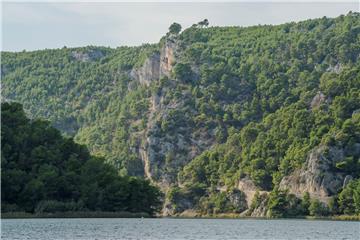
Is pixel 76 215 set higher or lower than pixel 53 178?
lower

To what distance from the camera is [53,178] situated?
14962 centimetres

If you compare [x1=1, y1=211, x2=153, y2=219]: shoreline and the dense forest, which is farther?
the dense forest

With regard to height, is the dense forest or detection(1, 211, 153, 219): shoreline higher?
the dense forest

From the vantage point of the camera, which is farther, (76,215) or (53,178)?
(53,178)

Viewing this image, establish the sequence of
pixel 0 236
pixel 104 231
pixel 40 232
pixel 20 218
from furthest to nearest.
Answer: pixel 20 218, pixel 104 231, pixel 40 232, pixel 0 236

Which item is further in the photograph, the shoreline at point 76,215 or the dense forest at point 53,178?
the dense forest at point 53,178

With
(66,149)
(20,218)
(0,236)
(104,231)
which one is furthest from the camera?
(66,149)

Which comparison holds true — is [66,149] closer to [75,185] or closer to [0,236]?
[75,185]

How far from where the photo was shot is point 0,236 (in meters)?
Answer: 86.0

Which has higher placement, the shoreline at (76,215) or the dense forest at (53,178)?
the dense forest at (53,178)

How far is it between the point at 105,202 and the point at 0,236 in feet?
242

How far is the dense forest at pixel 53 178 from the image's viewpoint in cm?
14475

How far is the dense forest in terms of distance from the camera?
475 feet

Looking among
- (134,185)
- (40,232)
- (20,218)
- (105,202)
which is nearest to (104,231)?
(40,232)
